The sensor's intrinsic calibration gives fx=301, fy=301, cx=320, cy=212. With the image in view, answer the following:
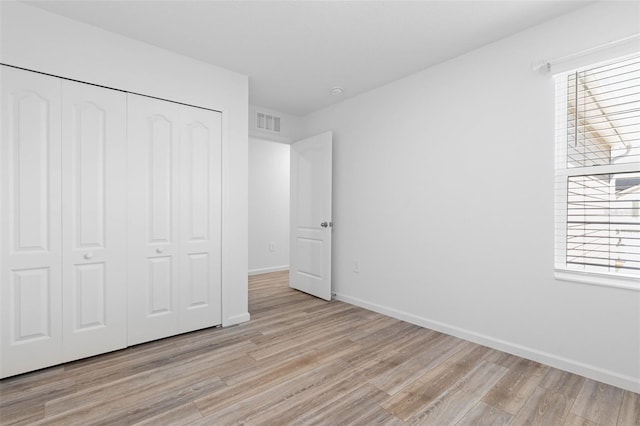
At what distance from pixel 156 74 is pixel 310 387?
2.83 metres

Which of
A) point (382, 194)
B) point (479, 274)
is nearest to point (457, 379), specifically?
point (479, 274)

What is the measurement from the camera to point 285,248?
612cm

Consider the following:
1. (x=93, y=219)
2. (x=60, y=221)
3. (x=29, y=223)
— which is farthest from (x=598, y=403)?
(x=29, y=223)

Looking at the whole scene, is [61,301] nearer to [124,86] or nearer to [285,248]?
[124,86]

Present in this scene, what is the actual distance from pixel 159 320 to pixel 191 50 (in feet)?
8.02

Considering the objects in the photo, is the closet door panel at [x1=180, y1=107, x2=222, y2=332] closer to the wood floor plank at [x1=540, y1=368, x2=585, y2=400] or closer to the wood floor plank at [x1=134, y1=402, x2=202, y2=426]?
the wood floor plank at [x1=134, y1=402, x2=202, y2=426]

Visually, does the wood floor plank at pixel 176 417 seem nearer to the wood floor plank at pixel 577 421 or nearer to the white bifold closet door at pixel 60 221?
the white bifold closet door at pixel 60 221

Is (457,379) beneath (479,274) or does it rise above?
beneath

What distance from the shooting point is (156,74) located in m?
2.66

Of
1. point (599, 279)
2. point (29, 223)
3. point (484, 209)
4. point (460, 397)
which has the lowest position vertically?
point (460, 397)

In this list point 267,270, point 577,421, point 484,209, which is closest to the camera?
point 577,421

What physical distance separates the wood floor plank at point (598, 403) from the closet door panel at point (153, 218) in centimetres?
306

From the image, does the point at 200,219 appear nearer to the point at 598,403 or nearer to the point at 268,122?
the point at 268,122

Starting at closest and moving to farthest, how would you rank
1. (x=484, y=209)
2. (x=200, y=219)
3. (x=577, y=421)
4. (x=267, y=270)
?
(x=577, y=421)
(x=484, y=209)
(x=200, y=219)
(x=267, y=270)
